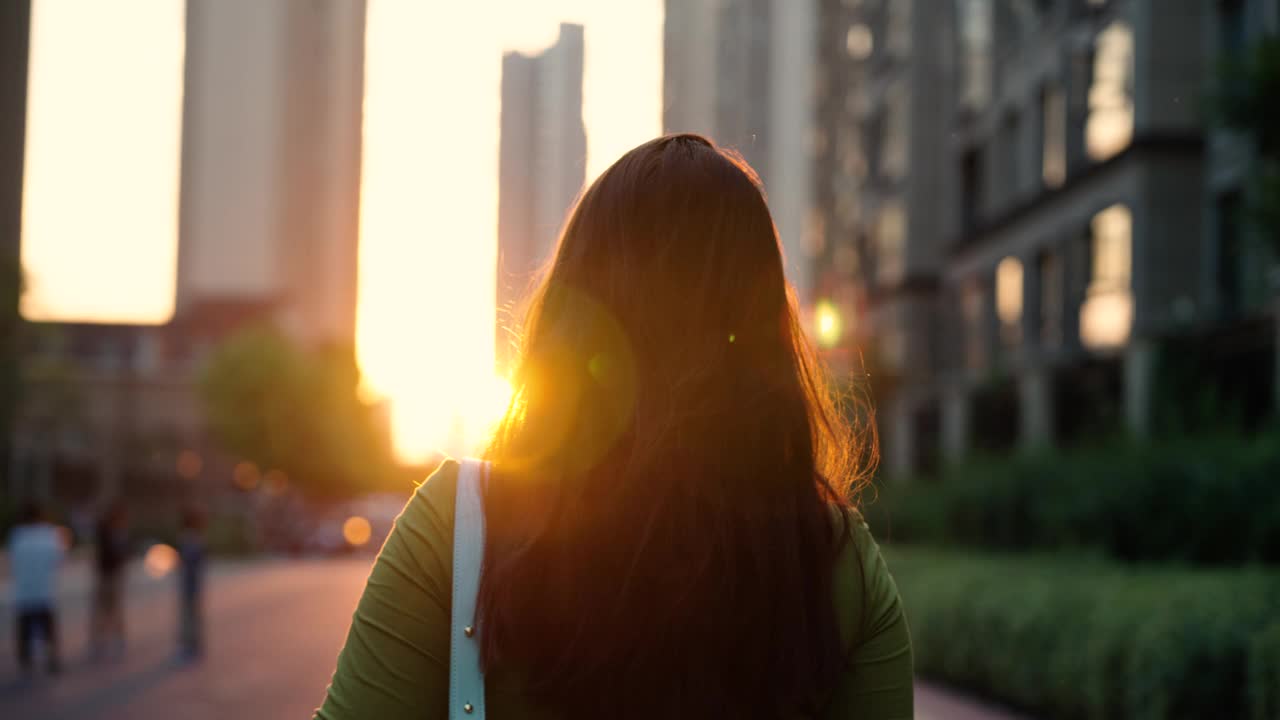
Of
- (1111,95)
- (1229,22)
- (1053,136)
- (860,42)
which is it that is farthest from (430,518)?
(860,42)

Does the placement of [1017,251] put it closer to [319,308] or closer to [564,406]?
[564,406]

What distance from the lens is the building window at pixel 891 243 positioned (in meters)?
44.9

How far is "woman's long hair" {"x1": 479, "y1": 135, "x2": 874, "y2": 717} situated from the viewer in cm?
186

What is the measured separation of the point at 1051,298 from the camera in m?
32.9

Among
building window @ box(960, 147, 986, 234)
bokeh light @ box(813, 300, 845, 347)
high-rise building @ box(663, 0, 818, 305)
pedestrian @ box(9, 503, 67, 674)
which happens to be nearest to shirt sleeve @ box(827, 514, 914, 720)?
bokeh light @ box(813, 300, 845, 347)

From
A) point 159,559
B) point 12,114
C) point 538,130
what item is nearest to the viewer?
point 538,130

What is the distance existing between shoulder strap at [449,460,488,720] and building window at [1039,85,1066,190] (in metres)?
31.0

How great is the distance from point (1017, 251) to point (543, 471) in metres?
33.8

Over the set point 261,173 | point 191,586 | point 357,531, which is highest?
point 261,173

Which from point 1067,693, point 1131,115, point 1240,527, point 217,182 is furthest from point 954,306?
point 217,182

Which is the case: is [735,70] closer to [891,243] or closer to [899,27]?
[899,27]

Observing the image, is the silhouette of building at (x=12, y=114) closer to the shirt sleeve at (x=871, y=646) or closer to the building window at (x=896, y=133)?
the building window at (x=896, y=133)

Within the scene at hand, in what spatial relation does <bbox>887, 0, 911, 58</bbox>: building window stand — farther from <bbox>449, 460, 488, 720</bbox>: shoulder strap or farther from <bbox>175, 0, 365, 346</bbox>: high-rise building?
<bbox>449, 460, 488, 720</bbox>: shoulder strap

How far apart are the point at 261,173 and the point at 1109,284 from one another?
78.9m
